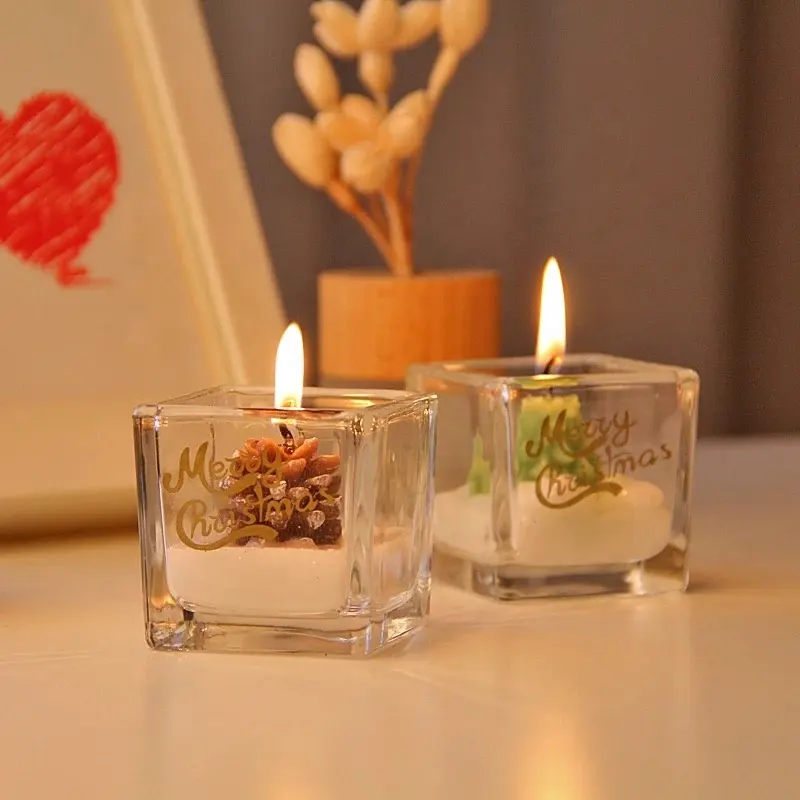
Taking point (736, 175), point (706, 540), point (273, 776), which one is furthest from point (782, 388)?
point (273, 776)

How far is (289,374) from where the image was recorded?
50cm

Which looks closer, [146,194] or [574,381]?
[574,381]

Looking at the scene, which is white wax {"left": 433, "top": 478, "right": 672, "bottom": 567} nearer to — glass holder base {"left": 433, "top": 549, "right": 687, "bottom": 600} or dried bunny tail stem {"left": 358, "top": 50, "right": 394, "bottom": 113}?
glass holder base {"left": 433, "top": 549, "right": 687, "bottom": 600}

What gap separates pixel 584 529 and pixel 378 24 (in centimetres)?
37

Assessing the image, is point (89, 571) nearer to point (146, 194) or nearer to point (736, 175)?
point (146, 194)

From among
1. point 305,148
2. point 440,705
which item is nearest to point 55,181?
point 305,148

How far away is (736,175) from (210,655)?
0.66 meters

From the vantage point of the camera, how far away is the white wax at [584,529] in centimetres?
52

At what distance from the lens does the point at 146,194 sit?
0.68 m

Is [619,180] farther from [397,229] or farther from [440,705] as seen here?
[440,705]

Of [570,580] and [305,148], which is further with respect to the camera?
[305,148]

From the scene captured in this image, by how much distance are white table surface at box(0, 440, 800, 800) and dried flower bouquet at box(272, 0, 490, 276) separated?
0.97ft

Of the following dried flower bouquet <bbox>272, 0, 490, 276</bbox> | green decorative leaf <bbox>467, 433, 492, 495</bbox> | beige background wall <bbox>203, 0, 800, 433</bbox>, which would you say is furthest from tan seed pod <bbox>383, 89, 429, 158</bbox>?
green decorative leaf <bbox>467, 433, 492, 495</bbox>

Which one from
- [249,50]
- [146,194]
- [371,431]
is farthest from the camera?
[249,50]
